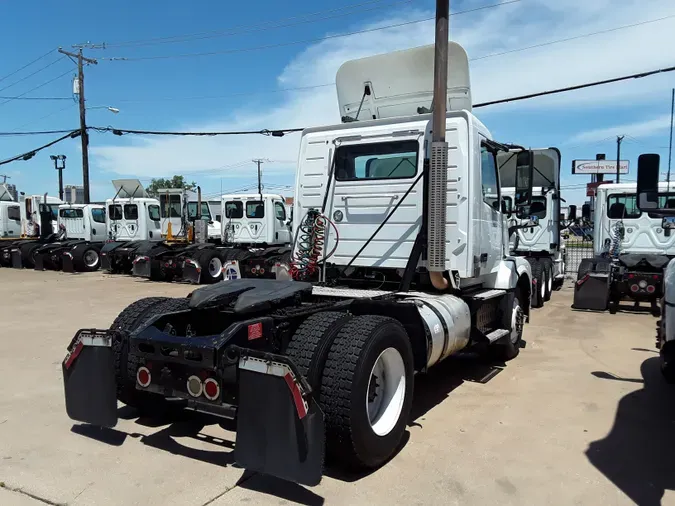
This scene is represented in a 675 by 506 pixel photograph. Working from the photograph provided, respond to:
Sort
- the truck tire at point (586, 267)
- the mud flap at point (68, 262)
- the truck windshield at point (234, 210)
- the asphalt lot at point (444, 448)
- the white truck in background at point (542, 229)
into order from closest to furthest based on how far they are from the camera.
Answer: the asphalt lot at point (444, 448), the truck tire at point (586, 267), the white truck in background at point (542, 229), the truck windshield at point (234, 210), the mud flap at point (68, 262)

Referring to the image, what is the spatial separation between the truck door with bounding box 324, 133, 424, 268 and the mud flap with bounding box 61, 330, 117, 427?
8.68 ft

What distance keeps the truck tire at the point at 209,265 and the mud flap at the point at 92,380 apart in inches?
501

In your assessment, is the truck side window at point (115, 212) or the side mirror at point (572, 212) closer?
the side mirror at point (572, 212)

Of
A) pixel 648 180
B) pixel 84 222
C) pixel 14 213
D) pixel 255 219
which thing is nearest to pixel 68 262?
pixel 84 222

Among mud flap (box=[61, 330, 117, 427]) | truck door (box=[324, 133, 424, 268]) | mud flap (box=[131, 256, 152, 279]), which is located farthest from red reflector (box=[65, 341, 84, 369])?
mud flap (box=[131, 256, 152, 279])

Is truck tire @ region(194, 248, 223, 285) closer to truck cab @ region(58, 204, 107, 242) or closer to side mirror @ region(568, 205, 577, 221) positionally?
truck cab @ region(58, 204, 107, 242)

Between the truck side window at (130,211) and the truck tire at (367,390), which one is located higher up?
the truck side window at (130,211)

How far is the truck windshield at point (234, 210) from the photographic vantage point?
59.6 ft

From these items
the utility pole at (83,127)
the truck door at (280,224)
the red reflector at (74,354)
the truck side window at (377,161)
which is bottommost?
the red reflector at (74,354)

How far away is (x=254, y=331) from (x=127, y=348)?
3.55ft

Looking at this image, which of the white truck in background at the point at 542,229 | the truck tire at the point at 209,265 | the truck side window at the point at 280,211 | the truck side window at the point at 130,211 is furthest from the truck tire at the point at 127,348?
the truck side window at the point at 130,211

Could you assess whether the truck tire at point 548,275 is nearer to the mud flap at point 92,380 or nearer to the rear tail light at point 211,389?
the rear tail light at point 211,389

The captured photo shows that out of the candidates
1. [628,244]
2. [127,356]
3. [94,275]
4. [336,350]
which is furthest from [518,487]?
[94,275]

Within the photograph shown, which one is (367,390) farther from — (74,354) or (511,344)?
(511,344)
